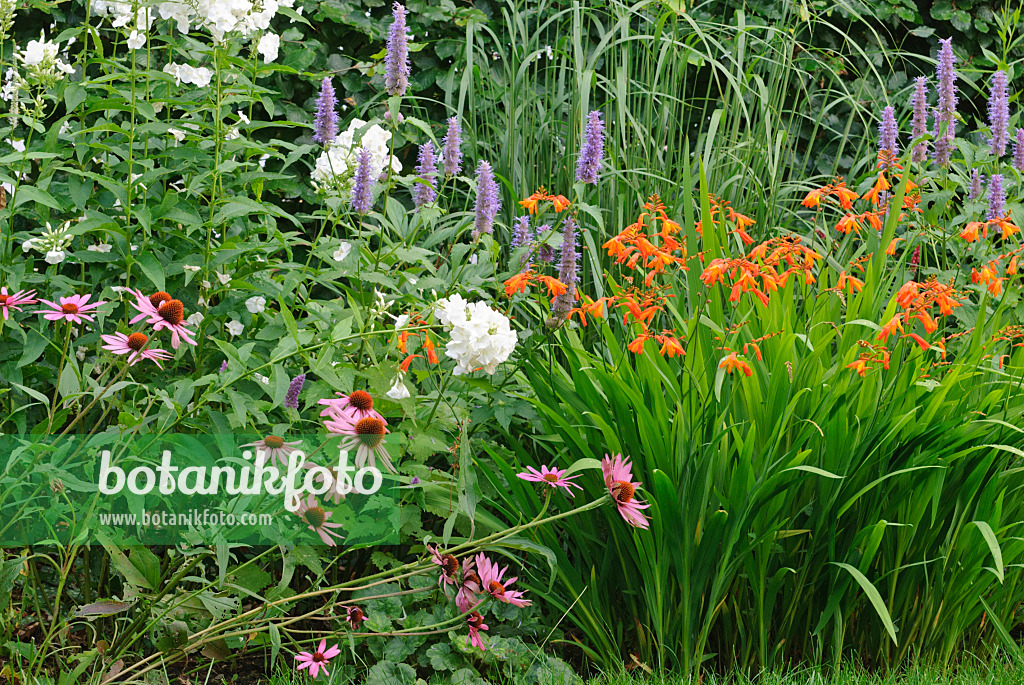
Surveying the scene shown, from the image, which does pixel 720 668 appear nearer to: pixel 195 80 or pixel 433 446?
pixel 433 446

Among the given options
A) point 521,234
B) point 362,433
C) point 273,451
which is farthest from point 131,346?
point 521,234

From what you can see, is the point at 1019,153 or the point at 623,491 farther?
the point at 1019,153

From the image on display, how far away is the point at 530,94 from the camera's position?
3352 mm

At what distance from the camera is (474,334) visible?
5.72ft

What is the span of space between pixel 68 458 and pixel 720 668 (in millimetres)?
1541

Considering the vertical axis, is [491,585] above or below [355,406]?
below

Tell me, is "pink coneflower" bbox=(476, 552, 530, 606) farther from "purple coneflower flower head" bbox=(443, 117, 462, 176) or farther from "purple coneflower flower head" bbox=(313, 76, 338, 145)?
"purple coneflower flower head" bbox=(313, 76, 338, 145)

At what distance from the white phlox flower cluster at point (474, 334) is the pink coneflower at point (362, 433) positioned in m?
0.23

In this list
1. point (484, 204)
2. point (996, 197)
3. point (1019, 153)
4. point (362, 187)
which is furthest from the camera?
point (1019, 153)

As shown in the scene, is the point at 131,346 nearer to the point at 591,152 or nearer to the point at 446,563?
the point at 446,563

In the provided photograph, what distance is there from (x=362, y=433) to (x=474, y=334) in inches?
11.5

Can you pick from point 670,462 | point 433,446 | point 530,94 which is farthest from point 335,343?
point 530,94

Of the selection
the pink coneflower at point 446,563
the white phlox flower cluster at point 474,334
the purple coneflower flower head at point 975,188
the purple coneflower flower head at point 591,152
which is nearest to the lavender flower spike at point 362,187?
the white phlox flower cluster at point 474,334

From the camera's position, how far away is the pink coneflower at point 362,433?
5.24 ft
